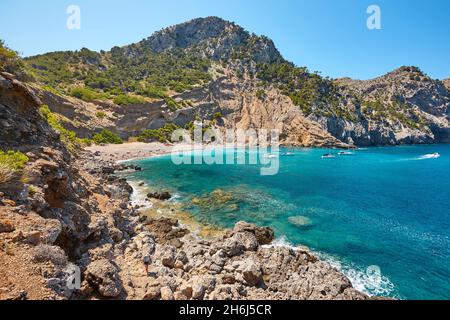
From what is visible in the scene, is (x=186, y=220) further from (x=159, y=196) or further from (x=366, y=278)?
(x=366, y=278)

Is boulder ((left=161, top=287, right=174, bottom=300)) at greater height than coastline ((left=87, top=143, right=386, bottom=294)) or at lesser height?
greater

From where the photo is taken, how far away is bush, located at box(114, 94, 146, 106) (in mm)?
78438

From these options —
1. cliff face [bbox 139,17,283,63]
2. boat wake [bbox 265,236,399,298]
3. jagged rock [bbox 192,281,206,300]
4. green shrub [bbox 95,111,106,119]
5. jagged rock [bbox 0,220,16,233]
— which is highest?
cliff face [bbox 139,17,283,63]

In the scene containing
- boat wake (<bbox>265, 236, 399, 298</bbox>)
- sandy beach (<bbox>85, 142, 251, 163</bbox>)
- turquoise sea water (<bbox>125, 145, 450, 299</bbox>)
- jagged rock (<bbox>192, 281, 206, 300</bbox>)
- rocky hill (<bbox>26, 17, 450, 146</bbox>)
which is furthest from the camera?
rocky hill (<bbox>26, 17, 450, 146</bbox>)

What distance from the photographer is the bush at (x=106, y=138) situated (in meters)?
65.8

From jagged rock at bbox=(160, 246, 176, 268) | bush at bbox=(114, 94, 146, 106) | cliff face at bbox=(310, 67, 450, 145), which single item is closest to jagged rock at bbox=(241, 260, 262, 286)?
jagged rock at bbox=(160, 246, 176, 268)

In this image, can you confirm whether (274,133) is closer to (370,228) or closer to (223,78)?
(223,78)

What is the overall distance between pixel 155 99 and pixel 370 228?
81573 mm

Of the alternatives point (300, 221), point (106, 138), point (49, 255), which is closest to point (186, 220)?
point (300, 221)

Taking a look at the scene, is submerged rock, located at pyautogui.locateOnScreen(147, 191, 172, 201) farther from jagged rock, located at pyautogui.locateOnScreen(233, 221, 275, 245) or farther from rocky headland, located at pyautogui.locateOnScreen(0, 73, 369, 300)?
jagged rock, located at pyautogui.locateOnScreen(233, 221, 275, 245)

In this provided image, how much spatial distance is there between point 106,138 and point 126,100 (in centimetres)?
1784

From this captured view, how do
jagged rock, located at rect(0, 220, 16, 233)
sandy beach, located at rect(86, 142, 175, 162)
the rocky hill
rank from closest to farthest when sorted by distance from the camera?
jagged rock, located at rect(0, 220, 16, 233) → sandy beach, located at rect(86, 142, 175, 162) → the rocky hill

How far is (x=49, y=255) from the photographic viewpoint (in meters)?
8.99

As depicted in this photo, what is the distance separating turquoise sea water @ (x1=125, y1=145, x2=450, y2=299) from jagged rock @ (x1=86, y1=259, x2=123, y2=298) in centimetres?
1318
